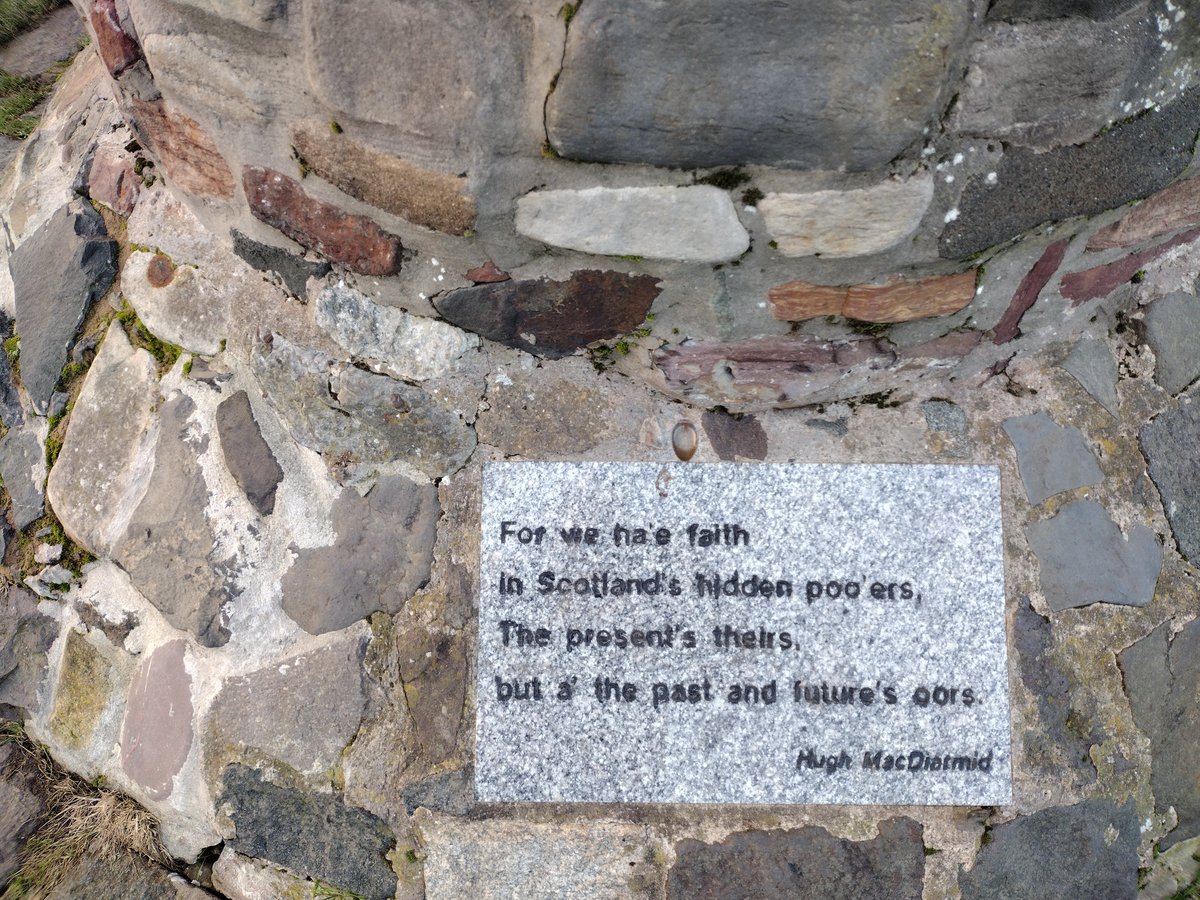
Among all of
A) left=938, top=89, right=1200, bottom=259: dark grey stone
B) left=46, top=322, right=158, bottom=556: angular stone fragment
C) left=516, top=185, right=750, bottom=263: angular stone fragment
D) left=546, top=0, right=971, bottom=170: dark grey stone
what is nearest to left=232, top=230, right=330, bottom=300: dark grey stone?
left=46, top=322, right=158, bottom=556: angular stone fragment

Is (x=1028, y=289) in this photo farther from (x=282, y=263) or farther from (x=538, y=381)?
(x=282, y=263)

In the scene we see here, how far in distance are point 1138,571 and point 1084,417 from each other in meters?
0.30

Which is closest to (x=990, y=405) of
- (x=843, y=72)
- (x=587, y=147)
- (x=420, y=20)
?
(x=843, y=72)

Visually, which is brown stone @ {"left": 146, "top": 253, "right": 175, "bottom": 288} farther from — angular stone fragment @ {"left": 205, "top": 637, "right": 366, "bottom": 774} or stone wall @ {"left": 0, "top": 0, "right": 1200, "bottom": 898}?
angular stone fragment @ {"left": 205, "top": 637, "right": 366, "bottom": 774}

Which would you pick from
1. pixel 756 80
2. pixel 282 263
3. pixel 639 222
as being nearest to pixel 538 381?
pixel 639 222

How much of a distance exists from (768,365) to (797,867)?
2.78 ft

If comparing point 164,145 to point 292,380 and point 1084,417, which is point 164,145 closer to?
point 292,380

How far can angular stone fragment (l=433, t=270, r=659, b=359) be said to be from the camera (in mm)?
1330

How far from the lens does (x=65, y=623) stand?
1702 millimetres

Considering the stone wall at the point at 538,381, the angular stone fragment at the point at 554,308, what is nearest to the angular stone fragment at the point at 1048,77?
the stone wall at the point at 538,381

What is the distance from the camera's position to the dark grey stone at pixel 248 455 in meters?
1.53

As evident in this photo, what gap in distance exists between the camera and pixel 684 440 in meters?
1.50

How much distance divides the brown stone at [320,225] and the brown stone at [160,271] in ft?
1.15

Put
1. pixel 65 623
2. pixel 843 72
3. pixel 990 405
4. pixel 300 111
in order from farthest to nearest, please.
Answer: pixel 65 623
pixel 990 405
pixel 300 111
pixel 843 72
